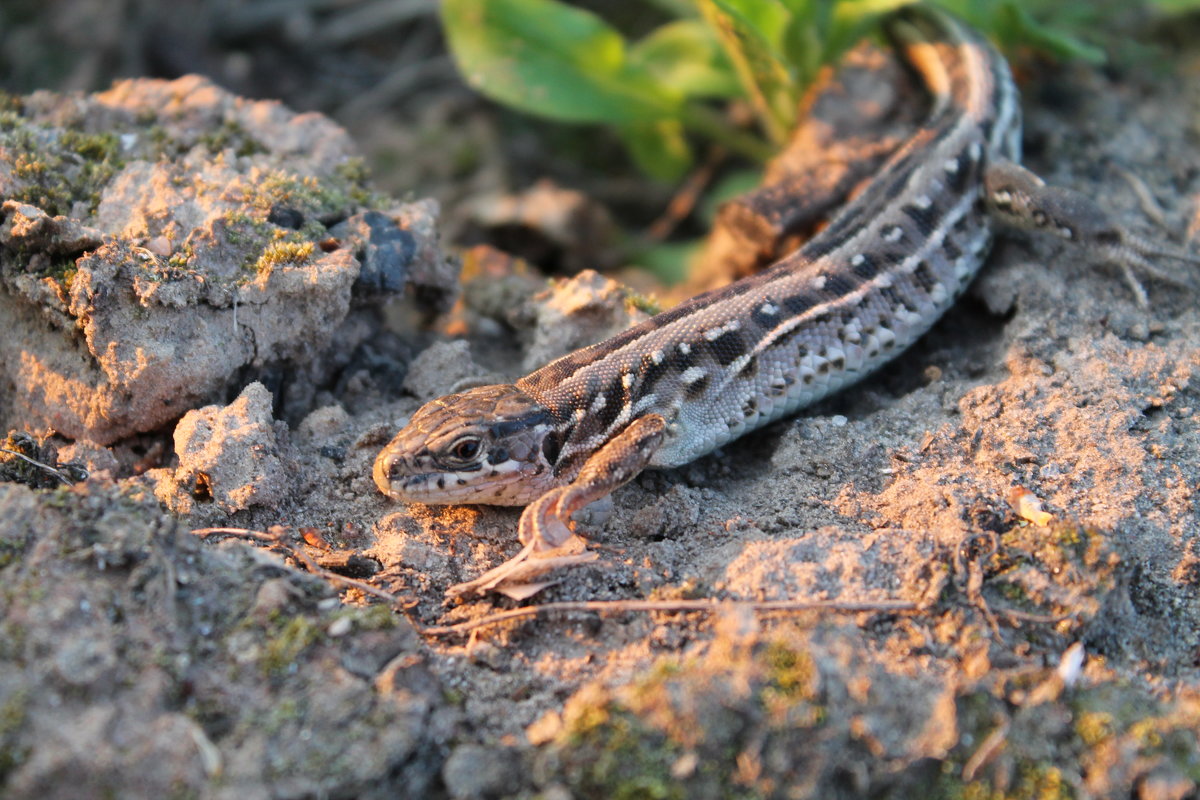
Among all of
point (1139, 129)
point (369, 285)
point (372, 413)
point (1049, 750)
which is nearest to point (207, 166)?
point (369, 285)

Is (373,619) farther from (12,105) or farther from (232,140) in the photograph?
(12,105)

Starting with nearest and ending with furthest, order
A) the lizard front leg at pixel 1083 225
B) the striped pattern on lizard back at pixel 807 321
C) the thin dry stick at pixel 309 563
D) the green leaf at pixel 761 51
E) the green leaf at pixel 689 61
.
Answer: the thin dry stick at pixel 309 563, the striped pattern on lizard back at pixel 807 321, the lizard front leg at pixel 1083 225, the green leaf at pixel 761 51, the green leaf at pixel 689 61

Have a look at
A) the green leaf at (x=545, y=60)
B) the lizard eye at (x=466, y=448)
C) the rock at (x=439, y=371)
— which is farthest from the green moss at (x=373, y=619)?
the green leaf at (x=545, y=60)

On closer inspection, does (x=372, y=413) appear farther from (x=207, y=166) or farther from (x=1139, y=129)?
(x=1139, y=129)

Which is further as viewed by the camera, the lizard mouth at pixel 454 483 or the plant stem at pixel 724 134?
the plant stem at pixel 724 134

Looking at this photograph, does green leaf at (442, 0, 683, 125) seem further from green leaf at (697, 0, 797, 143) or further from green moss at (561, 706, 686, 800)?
green moss at (561, 706, 686, 800)

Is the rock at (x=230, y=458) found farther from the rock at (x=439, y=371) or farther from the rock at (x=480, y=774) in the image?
the rock at (x=480, y=774)

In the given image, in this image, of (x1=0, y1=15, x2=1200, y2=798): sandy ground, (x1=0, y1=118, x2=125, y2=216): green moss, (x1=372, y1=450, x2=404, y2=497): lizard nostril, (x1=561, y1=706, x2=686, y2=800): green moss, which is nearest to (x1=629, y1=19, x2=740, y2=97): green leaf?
(x1=0, y1=15, x2=1200, y2=798): sandy ground

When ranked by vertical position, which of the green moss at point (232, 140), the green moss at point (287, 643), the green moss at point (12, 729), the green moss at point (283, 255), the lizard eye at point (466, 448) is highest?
the green moss at point (232, 140)

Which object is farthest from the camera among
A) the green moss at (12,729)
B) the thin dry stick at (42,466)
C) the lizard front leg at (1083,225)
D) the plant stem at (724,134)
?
the plant stem at (724,134)

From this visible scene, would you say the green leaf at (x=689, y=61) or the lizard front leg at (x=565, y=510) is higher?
the green leaf at (x=689, y=61)
